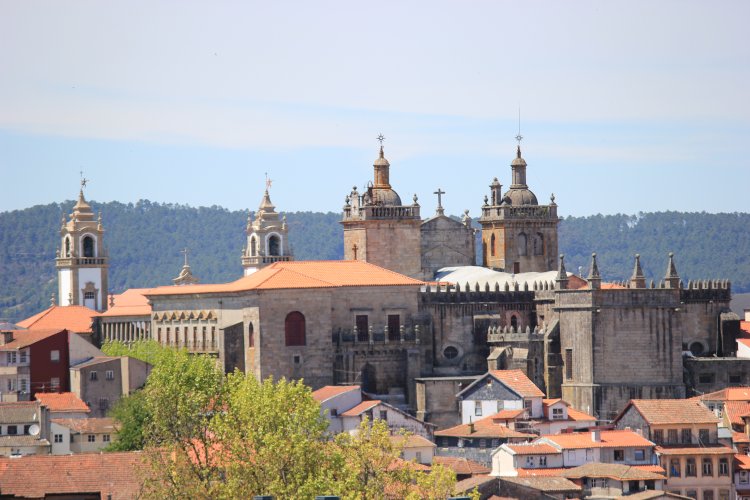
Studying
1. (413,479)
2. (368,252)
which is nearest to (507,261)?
(368,252)

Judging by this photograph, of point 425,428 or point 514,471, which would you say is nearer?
point 514,471

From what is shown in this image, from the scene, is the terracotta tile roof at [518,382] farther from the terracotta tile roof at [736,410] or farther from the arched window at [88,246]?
the arched window at [88,246]

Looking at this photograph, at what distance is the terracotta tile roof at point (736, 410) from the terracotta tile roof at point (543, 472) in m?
14.0

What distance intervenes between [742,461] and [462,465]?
46.9 ft

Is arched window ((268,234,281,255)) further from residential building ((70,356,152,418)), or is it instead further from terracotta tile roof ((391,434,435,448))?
terracotta tile roof ((391,434,435,448))

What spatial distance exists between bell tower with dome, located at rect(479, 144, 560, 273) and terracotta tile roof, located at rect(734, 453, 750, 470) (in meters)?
33.4

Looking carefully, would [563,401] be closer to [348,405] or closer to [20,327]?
[348,405]

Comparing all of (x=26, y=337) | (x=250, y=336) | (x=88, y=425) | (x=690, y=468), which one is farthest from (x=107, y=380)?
(x=690, y=468)

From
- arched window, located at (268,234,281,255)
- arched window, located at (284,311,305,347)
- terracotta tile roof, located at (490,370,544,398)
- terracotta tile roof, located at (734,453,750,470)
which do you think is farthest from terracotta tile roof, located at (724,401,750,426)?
arched window, located at (268,234,281,255)

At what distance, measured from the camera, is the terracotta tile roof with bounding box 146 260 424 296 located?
403 feet

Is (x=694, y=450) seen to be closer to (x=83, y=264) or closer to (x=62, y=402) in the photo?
(x=62, y=402)

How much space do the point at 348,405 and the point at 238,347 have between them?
9924mm

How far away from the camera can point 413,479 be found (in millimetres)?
92125

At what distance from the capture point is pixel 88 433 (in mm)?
115500
